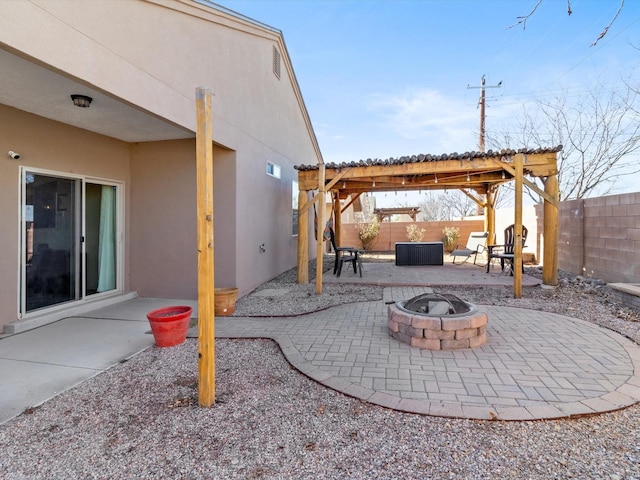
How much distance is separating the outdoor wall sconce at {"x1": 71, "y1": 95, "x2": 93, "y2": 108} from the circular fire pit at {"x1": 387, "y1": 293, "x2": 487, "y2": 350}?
4.11m

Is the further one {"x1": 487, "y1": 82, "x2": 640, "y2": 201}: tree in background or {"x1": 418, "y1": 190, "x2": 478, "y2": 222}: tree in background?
{"x1": 418, "y1": 190, "x2": 478, "y2": 222}: tree in background

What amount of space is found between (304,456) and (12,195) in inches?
179

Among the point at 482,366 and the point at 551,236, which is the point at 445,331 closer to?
the point at 482,366

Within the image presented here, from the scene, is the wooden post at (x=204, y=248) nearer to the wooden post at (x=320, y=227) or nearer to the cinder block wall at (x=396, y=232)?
the wooden post at (x=320, y=227)

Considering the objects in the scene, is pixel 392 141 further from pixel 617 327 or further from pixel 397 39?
pixel 617 327

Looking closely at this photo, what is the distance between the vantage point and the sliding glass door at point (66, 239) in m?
4.43

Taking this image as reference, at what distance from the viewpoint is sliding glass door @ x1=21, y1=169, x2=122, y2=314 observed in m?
4.43

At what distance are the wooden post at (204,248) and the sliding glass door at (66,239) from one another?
3385mm

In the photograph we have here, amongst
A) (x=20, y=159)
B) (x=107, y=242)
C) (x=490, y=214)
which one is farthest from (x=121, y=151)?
(x=490, y=214)

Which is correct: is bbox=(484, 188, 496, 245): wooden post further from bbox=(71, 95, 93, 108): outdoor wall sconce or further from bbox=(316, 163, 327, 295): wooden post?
bbox=(71, 95, 93, 108): outdoor wall sconce

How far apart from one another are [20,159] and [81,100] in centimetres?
125

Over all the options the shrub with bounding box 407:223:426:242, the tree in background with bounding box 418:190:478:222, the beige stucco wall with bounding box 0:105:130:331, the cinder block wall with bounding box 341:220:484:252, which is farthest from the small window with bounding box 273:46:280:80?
the tree in background with bounding box 418:190:478:222

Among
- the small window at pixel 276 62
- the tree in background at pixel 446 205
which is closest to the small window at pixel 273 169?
the small window at pixel 276 62

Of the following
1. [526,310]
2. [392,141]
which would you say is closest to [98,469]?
[526,310]
